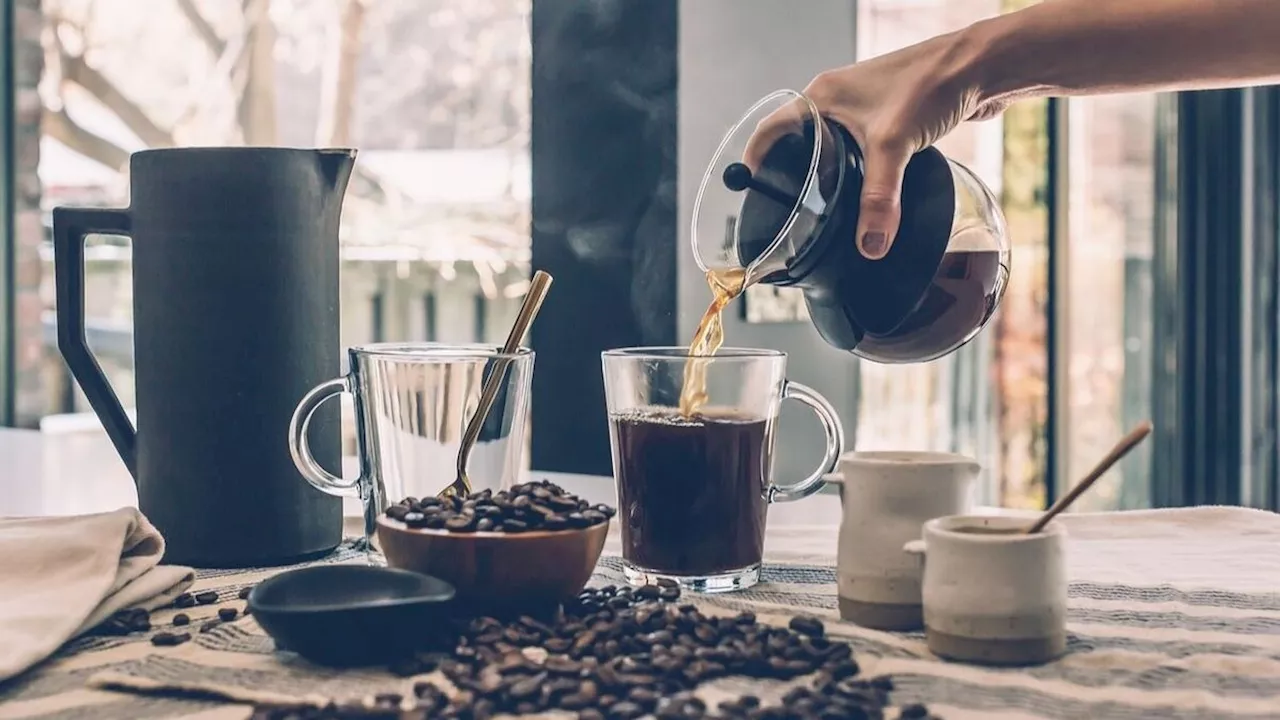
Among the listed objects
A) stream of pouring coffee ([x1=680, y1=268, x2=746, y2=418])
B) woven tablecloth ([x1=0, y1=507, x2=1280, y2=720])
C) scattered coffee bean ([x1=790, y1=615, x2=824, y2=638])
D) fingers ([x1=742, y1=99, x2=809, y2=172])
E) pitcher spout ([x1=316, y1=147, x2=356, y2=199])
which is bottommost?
woven tablecloth ([x1=0, y1=507, x2=1280, y2=720])

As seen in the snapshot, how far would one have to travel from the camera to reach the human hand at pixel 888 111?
1.20 m

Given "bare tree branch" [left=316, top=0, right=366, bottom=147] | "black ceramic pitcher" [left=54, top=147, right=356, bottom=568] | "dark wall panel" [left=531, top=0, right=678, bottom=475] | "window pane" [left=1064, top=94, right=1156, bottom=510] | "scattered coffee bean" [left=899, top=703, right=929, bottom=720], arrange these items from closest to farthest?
"scattered coffee bean" [left=899, top=703, right=929, bottom=720] → "black ceramic pitcher" [left=54, top=147, right=356, bottom=568] → "dark wall panel" [left=531, top=0, right=678, bottom=475] → "window pane" [left=1064, top=94, right=1156, bottom=510] → "bare tree branch" [left=316, top=0, right=366, bottom=147]

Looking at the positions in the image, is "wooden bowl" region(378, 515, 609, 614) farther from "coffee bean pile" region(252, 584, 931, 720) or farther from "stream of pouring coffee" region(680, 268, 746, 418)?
"stream of pouring coffee" region(680, 268, 746, 418)

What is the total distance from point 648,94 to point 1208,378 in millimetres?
1490

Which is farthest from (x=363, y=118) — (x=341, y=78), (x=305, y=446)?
(x=305, y=446)

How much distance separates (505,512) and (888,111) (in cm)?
54

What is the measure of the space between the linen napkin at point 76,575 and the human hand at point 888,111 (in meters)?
0.68

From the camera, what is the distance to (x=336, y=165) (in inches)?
54.1

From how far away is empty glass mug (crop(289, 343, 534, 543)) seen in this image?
4.09ft

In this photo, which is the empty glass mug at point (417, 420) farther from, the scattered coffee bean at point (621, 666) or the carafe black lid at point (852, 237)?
the carafe black lid at point (852, 237)

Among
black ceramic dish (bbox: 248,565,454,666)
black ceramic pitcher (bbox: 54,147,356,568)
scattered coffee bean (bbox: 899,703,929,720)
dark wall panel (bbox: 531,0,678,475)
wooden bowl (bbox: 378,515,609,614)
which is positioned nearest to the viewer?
scattered coffee bean (bbox: 899,703,929,720)

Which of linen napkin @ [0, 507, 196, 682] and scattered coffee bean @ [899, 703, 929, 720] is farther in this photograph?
linen napkin @ [0, 507, 196, 682]

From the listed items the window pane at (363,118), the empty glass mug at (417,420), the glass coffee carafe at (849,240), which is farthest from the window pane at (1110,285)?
the empty glass mug at (417,420)

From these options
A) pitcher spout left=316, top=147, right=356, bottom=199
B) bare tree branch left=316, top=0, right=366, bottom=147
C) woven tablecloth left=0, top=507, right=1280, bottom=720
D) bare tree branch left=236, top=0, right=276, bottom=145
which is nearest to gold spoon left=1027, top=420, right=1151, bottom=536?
woven tablecloth left=0, top=507, right=1280, bottom=720
